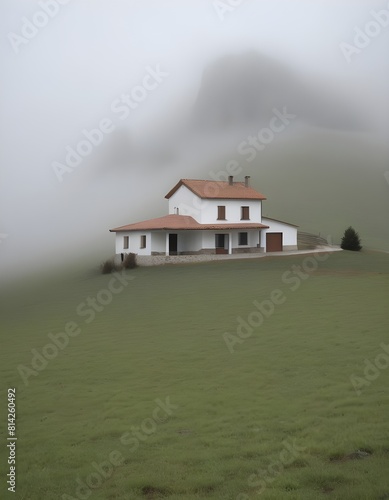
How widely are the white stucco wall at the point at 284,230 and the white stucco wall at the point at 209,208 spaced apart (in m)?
1.47

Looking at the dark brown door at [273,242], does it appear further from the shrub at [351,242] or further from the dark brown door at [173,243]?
the dark brown door at [173,243]

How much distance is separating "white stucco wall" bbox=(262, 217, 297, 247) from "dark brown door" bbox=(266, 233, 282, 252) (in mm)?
435

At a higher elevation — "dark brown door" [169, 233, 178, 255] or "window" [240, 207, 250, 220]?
"window" [240, 207, 250, 220]

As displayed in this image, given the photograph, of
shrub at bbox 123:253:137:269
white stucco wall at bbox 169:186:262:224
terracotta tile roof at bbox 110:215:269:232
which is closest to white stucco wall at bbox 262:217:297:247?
white stucco wall at bbox 169:186:262:224

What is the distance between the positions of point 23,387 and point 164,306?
13841mm

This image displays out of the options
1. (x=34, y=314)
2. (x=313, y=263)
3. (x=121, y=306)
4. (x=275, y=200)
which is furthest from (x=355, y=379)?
(x=275, y=200)

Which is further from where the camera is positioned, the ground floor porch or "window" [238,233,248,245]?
"window" [238,233,248,245]

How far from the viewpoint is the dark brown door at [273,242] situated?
5684 cm

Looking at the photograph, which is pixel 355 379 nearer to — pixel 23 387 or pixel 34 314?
pixel 23 387

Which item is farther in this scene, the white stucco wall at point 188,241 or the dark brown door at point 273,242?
the dark brown door at point 273,242

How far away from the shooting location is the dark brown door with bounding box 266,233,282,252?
56.8m

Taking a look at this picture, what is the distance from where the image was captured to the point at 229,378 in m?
15.9

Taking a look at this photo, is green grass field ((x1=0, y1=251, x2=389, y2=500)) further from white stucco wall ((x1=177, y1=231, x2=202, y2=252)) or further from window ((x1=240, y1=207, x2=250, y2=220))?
window ((x1=240, y1=207, x2=250, y2=220))

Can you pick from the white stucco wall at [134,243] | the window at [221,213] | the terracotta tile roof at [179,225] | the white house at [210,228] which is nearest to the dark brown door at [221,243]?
the white house at [210,228]
